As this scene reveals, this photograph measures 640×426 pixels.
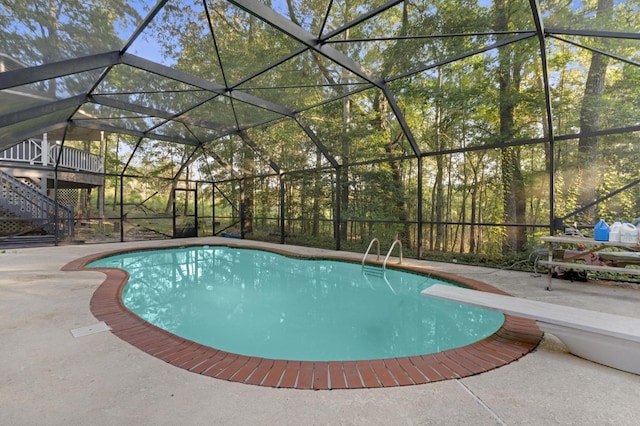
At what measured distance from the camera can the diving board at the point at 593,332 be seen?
1.92 meters

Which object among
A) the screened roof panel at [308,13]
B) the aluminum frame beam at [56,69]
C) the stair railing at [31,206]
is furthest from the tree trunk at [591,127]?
the stair railing at [31,206]

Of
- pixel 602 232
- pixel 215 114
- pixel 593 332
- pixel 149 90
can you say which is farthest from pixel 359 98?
pixel 593 332

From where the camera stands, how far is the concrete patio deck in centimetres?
147

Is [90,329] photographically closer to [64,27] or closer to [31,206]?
[64,27]

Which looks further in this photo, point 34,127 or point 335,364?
point 34,127

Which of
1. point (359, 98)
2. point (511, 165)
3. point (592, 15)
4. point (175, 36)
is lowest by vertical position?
point (511, 165)

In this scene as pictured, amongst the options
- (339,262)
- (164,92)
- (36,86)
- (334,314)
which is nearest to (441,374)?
(334,314)

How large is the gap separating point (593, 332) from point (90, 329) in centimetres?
409

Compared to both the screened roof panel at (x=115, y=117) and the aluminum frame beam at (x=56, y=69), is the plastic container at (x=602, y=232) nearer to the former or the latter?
the aluminum frame beam at (x=56, y=69)

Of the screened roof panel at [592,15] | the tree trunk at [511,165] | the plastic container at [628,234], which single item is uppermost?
the screened roof panel at [592,15]

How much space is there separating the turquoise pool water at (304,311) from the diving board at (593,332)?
918 mm

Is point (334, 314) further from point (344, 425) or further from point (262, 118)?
point (262, 118)

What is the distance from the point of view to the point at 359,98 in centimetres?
1041

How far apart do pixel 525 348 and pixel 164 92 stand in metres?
7.21
